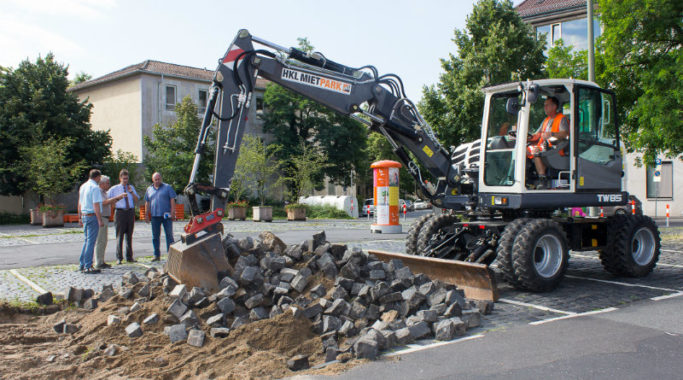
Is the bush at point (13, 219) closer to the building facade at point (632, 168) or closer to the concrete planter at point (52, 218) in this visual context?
the concrete planter at point (52, 218)

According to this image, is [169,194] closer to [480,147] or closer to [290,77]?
[290,77]

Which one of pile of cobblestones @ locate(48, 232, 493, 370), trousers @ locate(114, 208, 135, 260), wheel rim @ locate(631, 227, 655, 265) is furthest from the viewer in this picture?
trousers @ locate(114, 208, 135, 260)

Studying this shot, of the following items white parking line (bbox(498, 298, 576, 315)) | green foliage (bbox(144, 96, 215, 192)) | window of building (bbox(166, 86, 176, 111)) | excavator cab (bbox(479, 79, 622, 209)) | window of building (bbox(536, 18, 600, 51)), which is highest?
window of building (bbox(536, 18, 600, 51))

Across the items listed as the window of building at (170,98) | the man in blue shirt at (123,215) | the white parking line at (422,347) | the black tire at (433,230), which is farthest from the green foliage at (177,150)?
the white parking line at (422,347)

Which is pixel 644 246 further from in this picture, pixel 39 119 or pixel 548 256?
pixel 39 119

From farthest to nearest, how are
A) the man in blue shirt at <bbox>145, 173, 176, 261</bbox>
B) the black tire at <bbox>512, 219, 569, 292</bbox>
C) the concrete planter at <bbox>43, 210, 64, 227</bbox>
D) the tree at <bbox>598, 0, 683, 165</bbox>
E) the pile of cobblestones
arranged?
the concrete planter at <bbox>43, 210, 64, 227</bbox> < the tree at <bbox>598, 0, 683, 165</bbox> < the man in blue shirt at <bbox>145, 173, 176, 261</bbox> < the black tire at <bbox>512, 219, 569, 292</bbox> < the pile of cobblestones

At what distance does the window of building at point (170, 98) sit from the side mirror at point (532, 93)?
114ft

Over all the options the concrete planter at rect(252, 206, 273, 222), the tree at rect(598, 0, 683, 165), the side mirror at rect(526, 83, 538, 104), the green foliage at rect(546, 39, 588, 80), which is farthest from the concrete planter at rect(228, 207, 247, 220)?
the side mirror at rect(526, 83, 538, 104)

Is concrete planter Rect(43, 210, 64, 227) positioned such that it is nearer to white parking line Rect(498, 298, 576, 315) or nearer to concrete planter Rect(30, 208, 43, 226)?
concrete planter Rect(30, 208, 43, 226)

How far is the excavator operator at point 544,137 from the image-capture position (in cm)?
842

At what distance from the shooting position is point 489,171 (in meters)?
8.92

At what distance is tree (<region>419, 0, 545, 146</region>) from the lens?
975 inches

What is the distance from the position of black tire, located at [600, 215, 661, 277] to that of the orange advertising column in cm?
998

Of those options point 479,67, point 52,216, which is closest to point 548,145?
point 479,67
